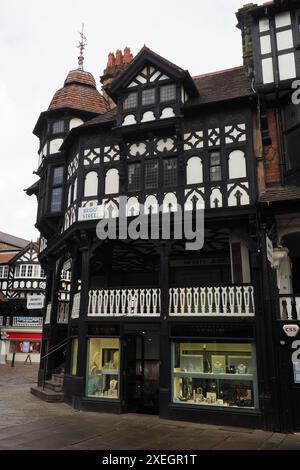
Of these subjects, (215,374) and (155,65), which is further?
(155,65)

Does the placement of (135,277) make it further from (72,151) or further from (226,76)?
(226,76)

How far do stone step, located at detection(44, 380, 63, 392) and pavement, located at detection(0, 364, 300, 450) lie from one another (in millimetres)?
2760

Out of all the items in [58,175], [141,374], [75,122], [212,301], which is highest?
[75,122]

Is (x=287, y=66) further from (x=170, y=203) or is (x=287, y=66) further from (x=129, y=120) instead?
(x=170, y=203)

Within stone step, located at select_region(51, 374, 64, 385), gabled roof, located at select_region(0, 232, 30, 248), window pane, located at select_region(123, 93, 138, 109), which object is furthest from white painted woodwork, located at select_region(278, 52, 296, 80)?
gabled roof, located at select_region(0, 232, 30, 248)

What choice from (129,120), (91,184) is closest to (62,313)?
(91,184)

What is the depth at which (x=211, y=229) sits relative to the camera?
558 inches

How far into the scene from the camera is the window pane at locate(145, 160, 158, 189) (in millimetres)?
14555

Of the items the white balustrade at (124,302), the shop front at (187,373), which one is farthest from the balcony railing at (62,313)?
the white balustrade at (124,302)

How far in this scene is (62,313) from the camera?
63.7ft

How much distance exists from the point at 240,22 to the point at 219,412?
15511 mm

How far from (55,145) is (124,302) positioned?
8.63 metres

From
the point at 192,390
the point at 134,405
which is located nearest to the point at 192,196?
the point at 192,390

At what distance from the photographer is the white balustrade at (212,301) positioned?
1242 cm
